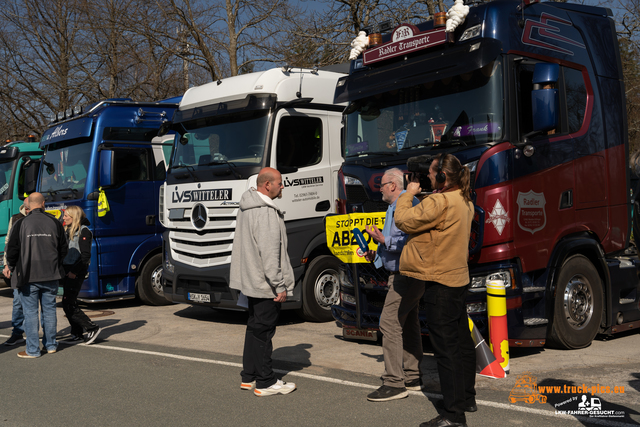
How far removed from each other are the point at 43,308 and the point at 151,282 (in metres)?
3.62

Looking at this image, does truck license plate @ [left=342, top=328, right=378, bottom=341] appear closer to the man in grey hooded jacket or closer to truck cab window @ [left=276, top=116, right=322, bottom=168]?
the man in grey hooded jacket

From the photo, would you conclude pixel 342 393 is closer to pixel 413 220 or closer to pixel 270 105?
pixel 413 220

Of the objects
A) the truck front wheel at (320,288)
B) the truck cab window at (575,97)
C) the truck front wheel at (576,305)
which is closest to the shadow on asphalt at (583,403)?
the truck front wheel at (576,305)

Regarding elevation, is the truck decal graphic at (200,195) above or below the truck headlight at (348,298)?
above

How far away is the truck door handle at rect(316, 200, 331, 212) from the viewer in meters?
9.17

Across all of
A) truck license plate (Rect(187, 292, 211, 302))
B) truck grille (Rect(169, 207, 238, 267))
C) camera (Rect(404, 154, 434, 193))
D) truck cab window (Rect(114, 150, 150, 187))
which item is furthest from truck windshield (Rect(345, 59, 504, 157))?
truck cab window (Rect(114, 150, 150, 187))

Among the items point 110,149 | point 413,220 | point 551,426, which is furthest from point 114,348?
point 551,426

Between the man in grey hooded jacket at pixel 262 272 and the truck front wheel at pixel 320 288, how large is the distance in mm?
3401

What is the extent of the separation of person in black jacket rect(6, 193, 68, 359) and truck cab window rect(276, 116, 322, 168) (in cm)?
304

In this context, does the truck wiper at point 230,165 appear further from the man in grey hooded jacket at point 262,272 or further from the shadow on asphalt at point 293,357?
the man in grey hooded jacket at point 262,272

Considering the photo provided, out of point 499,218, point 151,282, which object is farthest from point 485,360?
point 151,282

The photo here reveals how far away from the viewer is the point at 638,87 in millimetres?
18469

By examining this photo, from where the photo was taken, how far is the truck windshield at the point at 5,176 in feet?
44.5

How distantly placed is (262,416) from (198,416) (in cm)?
50
